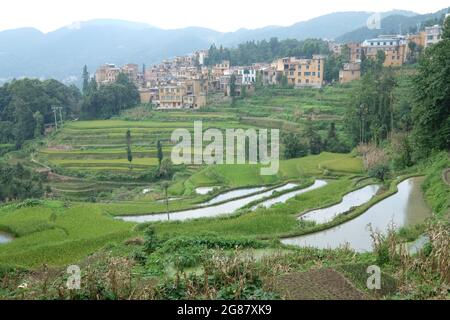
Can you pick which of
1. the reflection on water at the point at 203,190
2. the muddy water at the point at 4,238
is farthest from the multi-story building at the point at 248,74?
the muddy water at the point at 4,238

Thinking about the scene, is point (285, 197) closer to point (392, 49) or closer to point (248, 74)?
point (392, 49)

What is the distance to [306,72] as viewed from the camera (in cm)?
4803

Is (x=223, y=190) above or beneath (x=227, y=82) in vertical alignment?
beneath

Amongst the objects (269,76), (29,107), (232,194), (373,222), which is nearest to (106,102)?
(29,107)

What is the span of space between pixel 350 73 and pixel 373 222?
120 feet

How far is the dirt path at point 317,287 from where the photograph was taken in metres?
6.34

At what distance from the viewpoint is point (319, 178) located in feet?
74.2

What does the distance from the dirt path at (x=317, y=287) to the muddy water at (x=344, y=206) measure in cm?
629

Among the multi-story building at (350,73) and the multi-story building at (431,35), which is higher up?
the multi-story building at (431,35)

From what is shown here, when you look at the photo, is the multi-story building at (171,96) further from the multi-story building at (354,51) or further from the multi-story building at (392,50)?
the multi-story building at (354,51)

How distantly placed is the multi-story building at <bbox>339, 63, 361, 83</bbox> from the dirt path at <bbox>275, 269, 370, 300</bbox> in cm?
4175

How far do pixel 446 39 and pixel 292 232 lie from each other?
31.2 feet

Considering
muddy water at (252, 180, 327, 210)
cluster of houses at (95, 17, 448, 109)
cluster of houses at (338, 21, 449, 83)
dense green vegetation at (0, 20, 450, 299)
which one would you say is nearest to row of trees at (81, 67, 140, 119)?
dense green vegetation at (0, 20, 450, 299)

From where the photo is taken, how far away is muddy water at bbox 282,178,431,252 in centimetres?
1107
